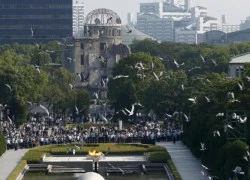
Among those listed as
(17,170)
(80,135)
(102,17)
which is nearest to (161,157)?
(17,170)

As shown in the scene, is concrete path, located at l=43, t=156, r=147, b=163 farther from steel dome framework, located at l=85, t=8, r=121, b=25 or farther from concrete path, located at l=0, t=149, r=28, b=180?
steel dome framework, located at l=85, t=8, r=121, b=25

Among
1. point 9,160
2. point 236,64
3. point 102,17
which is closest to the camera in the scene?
point 9,160

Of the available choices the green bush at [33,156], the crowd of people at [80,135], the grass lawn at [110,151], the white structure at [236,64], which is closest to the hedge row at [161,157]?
the grass lawn at [110,151]

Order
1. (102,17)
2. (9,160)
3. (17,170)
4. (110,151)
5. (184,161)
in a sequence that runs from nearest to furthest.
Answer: (17,170) < (184,161) < (9,160) < (110,151) < (102,17)

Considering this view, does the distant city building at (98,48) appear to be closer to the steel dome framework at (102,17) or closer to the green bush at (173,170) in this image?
the steel dome framework at (102,17)

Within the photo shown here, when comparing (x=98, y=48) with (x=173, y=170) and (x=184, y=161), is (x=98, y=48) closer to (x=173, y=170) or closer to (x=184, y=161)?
(x=184, y=161)

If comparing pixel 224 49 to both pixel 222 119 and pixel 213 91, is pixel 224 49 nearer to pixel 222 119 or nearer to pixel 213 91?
pixel 213 91
